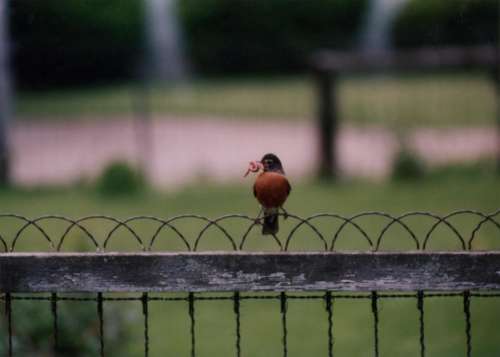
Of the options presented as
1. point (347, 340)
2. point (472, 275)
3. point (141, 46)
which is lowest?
point (347, 340)

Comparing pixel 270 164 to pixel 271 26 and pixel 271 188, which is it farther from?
pixel 271 26

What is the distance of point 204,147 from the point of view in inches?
496

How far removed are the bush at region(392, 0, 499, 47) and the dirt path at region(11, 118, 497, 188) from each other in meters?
1.59

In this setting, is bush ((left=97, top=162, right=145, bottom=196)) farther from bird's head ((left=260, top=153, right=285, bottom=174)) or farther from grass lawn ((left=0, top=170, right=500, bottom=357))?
bird's head ((left=260, top=153, right=285, bottom=174))

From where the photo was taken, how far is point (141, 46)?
20.1 m

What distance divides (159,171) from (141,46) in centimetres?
934

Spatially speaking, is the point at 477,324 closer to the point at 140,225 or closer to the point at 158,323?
the point at 158,323

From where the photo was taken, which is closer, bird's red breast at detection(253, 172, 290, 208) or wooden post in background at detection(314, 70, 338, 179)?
bird's red breast at detection(253, 172, 290, 208)

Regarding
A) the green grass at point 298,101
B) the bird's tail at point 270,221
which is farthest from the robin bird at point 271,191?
the green grass at point 298,101

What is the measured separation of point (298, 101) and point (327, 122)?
6314mm

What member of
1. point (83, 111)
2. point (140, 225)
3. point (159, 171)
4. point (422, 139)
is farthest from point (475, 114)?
point (140, 225)

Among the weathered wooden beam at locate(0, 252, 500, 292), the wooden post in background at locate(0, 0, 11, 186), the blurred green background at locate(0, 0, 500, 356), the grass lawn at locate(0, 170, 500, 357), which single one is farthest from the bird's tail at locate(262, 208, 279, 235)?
the wooden post in background at locate(0, 0, 11, 186)

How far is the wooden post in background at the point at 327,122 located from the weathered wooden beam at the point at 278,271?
7788 millimetres

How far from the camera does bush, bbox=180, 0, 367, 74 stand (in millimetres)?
20406
